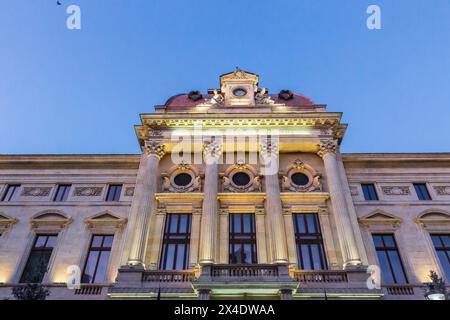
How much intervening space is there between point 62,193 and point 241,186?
1218cm

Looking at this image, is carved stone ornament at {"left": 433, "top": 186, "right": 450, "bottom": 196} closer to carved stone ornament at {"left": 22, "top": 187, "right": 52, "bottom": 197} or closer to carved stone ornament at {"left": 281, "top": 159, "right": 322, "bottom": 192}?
carved stone ornament at {"left": 281, "top": 159, "right": 322, "bottom": 192}

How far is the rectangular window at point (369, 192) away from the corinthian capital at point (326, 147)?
3.22 meters

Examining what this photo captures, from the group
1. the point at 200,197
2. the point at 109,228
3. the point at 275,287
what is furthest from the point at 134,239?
the point at 275,287

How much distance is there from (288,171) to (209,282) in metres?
9.88

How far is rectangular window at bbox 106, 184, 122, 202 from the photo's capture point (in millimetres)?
23984

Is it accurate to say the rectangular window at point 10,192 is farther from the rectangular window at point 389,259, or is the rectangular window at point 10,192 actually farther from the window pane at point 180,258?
the rectangular window at point 389,259

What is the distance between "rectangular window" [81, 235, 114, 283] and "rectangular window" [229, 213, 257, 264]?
727 cm

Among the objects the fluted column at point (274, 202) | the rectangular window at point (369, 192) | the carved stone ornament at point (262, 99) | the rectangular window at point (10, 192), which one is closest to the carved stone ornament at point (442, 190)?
the rectangular window at point (369, 192)

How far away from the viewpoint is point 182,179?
2383cm

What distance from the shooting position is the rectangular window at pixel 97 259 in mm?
20062

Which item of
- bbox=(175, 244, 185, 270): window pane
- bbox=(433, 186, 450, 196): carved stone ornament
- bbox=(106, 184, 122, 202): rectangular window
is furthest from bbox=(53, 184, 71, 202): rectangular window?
bbox=(433, 186, 450, 196): carved stone ornament

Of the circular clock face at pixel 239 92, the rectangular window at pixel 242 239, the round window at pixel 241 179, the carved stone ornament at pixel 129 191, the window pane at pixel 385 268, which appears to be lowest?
the window pane at pixel 385 268
